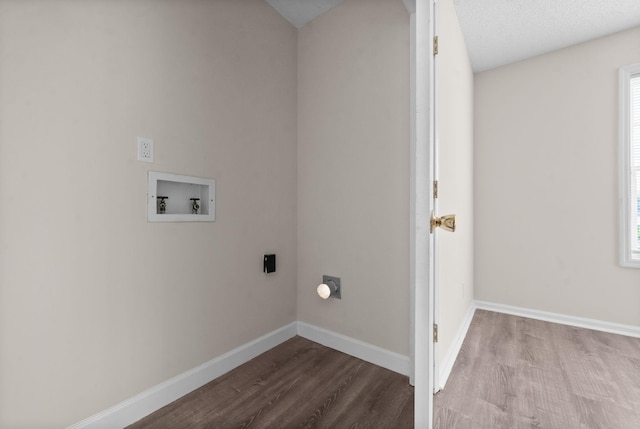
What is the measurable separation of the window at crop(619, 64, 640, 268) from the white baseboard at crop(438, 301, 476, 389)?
4.32ft

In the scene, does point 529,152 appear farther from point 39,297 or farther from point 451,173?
point 39,297

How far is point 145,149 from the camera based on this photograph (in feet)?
4.54

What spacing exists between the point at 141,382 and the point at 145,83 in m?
1.44

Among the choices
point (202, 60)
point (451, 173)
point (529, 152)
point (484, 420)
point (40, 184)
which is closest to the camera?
point (40, 184)

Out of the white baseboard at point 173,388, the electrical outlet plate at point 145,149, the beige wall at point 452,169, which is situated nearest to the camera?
the white baseboard at point 173,388

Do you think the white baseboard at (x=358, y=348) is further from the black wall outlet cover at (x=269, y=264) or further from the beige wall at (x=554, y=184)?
the beige wall at (x=554, y=184)

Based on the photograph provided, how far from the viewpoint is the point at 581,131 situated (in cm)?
249

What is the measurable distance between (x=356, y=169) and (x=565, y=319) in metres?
2.36

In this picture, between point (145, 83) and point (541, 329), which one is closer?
Answer: point (145, 83)

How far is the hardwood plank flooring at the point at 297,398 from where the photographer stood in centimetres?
133

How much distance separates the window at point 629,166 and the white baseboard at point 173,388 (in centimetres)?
287

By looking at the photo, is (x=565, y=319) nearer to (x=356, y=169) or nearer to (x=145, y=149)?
(x=356, y=169)

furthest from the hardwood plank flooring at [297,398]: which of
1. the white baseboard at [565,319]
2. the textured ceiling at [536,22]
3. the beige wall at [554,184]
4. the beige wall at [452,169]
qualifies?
the textured ceiling at [536,22]

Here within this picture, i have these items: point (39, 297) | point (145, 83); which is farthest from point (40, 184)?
point (145, 83)
